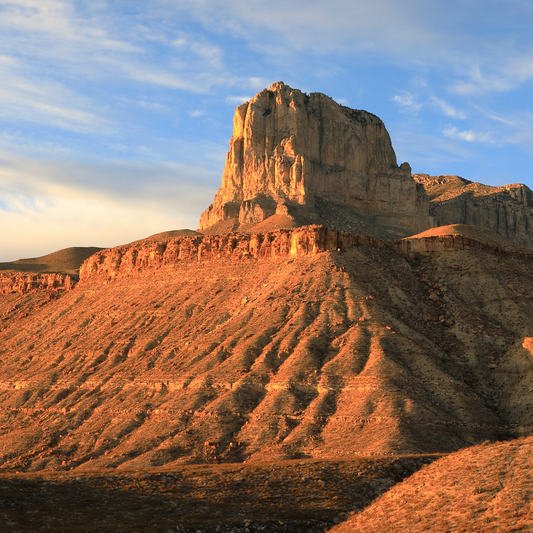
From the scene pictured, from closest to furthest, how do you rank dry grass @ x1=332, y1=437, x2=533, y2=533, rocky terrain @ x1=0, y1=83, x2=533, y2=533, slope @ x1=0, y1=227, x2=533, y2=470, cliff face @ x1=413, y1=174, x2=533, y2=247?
dry grass @ x1=332, y1=437, x2=533, y2=533
rocky terrain @ x1=0, y1=83, x2=533, y2=533
slope @ x1=0, y1=227, x2=533, y2=470
cliff face @ x1=413, y1=174, x2=533, y2=247

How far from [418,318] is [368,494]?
32.9 meters

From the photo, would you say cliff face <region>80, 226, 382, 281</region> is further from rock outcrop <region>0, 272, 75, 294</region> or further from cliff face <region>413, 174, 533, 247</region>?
cliff face <region>413, 174, 533, 247</region>

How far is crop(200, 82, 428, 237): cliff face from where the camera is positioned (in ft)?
506

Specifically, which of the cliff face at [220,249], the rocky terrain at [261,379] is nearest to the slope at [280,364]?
the rocky terrain at [261,379]

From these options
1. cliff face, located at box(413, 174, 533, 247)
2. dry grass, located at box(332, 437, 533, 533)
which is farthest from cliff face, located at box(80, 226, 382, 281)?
cliff face, located at box(413, 174, 533, 247)

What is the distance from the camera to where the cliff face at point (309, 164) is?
154 metres

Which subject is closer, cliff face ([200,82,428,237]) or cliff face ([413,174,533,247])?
cliff face ([200,82,428,237])

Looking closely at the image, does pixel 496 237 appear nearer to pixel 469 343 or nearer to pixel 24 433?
pixel 469 343

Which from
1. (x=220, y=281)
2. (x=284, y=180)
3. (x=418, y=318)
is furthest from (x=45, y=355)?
(x=284, y=180)

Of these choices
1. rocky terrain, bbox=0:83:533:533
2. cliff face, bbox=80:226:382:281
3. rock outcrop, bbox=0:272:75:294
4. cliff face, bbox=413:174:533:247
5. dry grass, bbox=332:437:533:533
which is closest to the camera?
dry grass, bbox=332:437:533:533

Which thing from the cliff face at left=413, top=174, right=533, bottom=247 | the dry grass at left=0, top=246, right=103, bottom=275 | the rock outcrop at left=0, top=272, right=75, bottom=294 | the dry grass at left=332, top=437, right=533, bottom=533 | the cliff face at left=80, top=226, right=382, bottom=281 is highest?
the cliff face at left=413, top=174, right=533, bottom=247

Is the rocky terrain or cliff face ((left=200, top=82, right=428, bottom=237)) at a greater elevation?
cliff face ((left=200, top=82, right=428, bottom=237))

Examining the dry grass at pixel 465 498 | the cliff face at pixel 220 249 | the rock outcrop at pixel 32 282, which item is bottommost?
the dry grass at pixel 465 498

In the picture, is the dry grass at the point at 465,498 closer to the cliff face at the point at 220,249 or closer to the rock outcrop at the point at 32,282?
the cliff face at the point at 220,249
